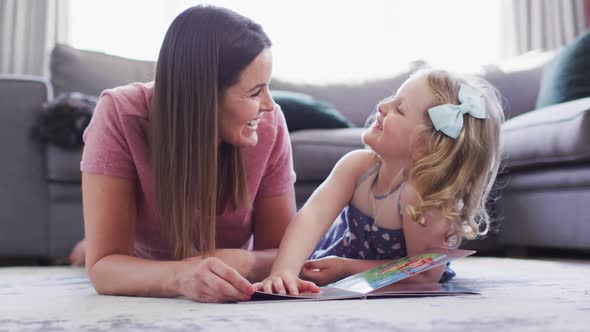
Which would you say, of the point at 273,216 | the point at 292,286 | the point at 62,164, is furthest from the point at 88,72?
the point at 292,286

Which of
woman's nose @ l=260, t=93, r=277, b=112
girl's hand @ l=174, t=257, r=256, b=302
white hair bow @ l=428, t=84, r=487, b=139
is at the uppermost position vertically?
woman's nose @ l=260, t=93, r=277, b=112

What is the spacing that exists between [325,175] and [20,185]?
1044 mm

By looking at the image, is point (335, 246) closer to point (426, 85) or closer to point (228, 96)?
point (426, 85)

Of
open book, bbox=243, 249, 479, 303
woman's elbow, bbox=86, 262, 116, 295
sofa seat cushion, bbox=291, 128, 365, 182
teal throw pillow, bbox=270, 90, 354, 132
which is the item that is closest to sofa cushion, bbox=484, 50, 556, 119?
teal throw pillow, bbox=270, 90, 354, 132

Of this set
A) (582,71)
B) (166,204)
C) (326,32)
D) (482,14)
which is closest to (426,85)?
(166,204)

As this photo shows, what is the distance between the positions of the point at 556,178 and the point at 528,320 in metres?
1.38

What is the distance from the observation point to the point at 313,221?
1.36m

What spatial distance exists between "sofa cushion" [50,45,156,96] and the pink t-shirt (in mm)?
1570

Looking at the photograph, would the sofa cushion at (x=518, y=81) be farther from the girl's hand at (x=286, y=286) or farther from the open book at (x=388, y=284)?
the girl's hand at (x=286, y=286)

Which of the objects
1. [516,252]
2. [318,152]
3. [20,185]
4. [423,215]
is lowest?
[516,252]

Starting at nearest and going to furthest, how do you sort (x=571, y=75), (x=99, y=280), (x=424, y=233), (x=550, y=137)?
(x=99, y=280)
(x=424, y=233)
(x=550, y=137)
(x=571, y=75)

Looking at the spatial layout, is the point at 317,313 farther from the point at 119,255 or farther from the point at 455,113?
the point at 455,113

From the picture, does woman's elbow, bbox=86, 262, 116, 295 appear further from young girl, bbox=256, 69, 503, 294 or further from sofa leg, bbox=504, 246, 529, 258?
sofa leg, bbox=504, 246, 529, 258

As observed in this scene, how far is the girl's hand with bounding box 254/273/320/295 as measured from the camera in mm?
1124
